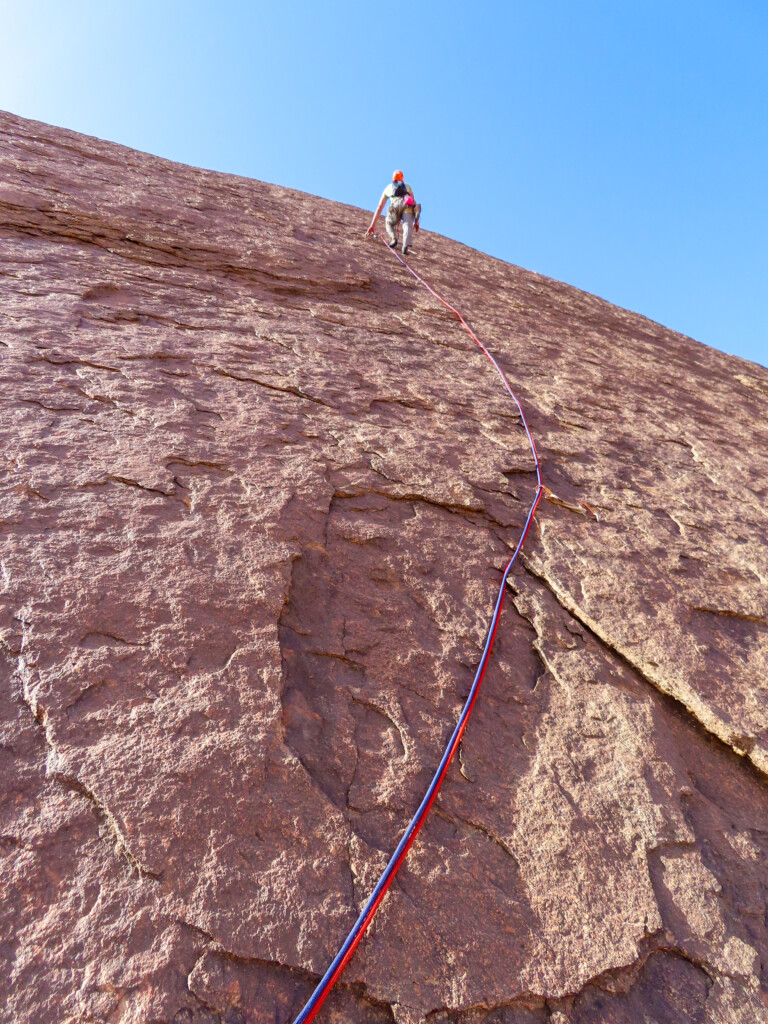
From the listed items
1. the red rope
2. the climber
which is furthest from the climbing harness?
the climber

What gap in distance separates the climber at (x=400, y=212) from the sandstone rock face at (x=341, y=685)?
8.73ft

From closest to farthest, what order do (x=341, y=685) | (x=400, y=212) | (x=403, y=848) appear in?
(x=403, y=848) → (x=341, y=685) → (x=400, y=212)

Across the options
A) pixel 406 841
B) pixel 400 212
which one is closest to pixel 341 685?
pixel 406 841

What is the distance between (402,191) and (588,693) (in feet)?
16.5

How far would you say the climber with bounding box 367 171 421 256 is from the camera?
5203 millimetres

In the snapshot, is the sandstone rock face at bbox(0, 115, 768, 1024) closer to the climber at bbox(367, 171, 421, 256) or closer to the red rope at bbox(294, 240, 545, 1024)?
the red rope at bbox(294, 240, 545, 1024)

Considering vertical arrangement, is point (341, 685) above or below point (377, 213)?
below

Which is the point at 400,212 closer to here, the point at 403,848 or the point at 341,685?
the point at 341,685

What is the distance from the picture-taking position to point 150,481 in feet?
5.79

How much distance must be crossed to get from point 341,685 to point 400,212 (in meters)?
4.79

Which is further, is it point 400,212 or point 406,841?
point 400,212

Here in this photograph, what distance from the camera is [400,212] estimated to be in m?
5.32

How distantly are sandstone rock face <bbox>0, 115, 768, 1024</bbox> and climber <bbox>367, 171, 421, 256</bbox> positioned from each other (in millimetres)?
2661

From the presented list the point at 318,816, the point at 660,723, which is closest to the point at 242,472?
the point at 318,816
